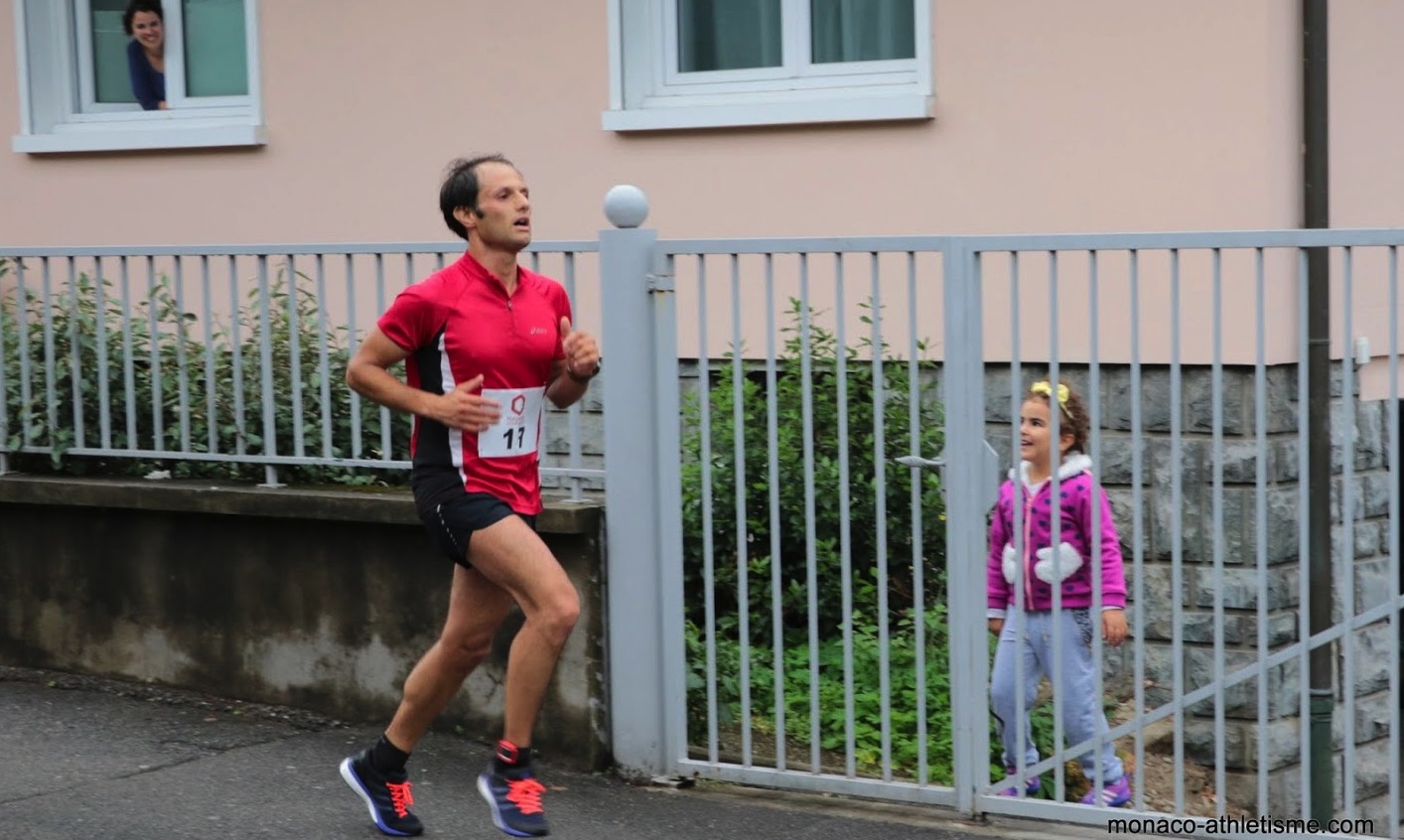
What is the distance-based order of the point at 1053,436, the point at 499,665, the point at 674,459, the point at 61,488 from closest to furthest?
1. the point at 1053,436
2. the point at 674,459
3. the point at 499,665
4. the point at 61,488

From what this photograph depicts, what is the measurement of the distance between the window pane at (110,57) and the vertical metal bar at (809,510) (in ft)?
20.2

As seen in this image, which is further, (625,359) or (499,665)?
(499,665)

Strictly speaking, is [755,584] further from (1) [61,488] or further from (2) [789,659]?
(1) [61,488]

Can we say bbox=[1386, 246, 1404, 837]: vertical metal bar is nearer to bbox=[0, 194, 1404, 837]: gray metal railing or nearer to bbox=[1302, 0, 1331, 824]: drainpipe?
bbox=[0, 194, 1404, 837]: gray metal railing

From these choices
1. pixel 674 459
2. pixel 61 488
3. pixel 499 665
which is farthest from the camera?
pixel 61 488

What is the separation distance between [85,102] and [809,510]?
21.4 feet

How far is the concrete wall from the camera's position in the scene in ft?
20.7

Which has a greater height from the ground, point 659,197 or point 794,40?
point 794,40

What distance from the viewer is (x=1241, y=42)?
24.9ft

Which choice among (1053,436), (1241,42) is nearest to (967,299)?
(1053,436)

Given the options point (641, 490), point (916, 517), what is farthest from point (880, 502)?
point (641, 490)

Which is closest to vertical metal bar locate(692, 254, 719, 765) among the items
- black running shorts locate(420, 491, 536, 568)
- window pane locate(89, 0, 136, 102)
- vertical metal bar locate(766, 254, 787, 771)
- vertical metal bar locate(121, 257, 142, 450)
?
vertical metal bar locate(766, 254, 787, 771)

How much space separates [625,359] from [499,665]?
1133mm

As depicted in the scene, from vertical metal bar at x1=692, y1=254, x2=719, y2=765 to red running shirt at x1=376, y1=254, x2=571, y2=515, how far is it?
0.69 m
